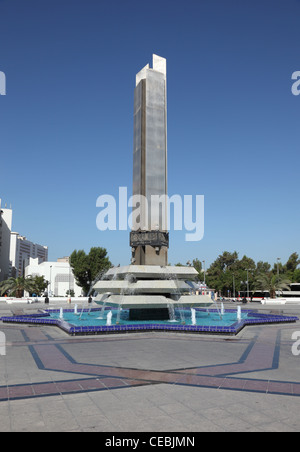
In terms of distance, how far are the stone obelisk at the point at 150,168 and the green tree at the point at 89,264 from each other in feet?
132

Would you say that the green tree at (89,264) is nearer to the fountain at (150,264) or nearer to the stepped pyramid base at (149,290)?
the fountain at (150,264)

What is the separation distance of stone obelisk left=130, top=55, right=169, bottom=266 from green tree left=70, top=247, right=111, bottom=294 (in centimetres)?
4018

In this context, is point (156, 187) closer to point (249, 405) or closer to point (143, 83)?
point (143, 83)

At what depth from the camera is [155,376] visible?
24.9 ft

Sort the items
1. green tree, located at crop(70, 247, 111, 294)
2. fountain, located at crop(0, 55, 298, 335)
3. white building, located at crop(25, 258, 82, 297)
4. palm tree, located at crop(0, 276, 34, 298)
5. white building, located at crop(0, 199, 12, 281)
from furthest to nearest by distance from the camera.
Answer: white building, located at crop(0, 199, 12, 281), white building, located at crop(25, 258, 82, 297), green tree, located at crop(70, 247, 111, 294), palm tree, located at crop(0, 276, 34, 298), fountain, located at crop(0, 55, 298, 335)

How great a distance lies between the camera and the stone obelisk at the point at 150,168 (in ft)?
70.5

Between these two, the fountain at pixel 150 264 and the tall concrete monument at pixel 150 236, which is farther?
the tall concrete monument at pixel 150 236

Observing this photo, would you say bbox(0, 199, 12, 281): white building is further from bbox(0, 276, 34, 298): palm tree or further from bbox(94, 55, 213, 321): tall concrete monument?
bbox(94, 55, 213, 321): tall concrete monument

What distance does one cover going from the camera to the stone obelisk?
70.5 feet

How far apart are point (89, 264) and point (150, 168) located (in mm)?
42170

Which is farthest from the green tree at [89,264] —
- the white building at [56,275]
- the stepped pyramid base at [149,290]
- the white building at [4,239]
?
the white building at [4,239]

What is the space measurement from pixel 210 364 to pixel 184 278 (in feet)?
41.7

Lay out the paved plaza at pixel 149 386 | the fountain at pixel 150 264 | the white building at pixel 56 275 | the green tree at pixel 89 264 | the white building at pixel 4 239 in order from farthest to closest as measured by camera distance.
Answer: the white building at pixel 4 239 → the white building at pixel 56 275 → the green tree at pixel 89 264 → the fountain at pixel 150 264 → the paved plaza at pixel 149 386

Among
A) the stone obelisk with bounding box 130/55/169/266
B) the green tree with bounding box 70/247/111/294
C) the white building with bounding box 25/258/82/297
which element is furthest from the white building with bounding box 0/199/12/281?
the stone obelisk with bounding box 130/55/169/266
